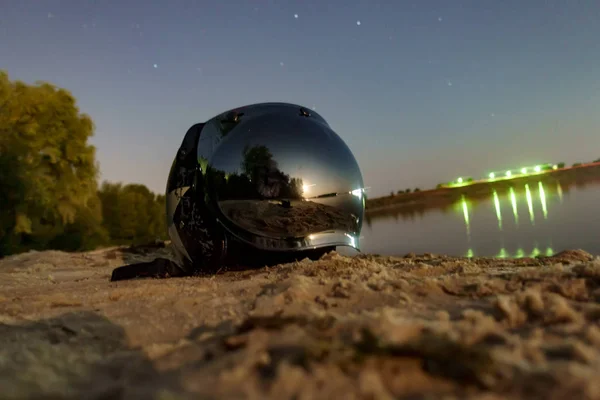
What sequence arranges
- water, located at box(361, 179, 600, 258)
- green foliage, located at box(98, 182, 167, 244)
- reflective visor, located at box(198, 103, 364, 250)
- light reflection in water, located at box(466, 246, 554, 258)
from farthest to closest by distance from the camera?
green foliage, located at box(98, 182, 167, 244), water, located at box(361, 179, 600, 258), light reflection in water, located at box(466, 246, 554, 258), reflective visor, located at box(198, 103, 364, 250)

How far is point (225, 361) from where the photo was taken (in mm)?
958

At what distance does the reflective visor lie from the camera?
10.3ft

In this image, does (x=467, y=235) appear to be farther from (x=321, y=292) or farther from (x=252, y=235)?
(x=321, y=292)

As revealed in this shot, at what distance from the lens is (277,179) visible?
3.13 m

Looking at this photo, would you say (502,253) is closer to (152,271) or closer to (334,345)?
(152,271)

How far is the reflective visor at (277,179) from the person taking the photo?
3.15m

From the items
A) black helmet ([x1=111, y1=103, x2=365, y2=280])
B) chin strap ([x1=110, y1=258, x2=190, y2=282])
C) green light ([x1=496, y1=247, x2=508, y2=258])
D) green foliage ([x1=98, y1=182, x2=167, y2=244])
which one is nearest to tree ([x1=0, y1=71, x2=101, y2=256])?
green foliage ([x1=98, y1=182, x2=167, y2=244])

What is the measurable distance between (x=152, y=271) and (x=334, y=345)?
306cm

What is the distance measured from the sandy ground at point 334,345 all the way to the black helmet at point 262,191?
1155 millimetres

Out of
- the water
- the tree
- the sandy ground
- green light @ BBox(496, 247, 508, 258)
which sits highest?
the tree

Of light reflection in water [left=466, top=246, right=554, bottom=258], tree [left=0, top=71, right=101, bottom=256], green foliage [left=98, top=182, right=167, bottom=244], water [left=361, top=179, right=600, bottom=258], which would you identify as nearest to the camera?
light reflection in water [left=466, top=246, right=554, bottom=258]

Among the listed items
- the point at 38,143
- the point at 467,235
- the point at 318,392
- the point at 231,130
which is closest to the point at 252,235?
the point at 231,130

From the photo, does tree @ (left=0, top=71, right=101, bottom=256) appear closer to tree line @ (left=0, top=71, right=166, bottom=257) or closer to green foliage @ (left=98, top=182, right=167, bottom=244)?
tree line @ (left=0, top=71, right=166, bottom=257)

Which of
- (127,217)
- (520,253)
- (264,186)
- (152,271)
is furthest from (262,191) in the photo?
(127,217)
